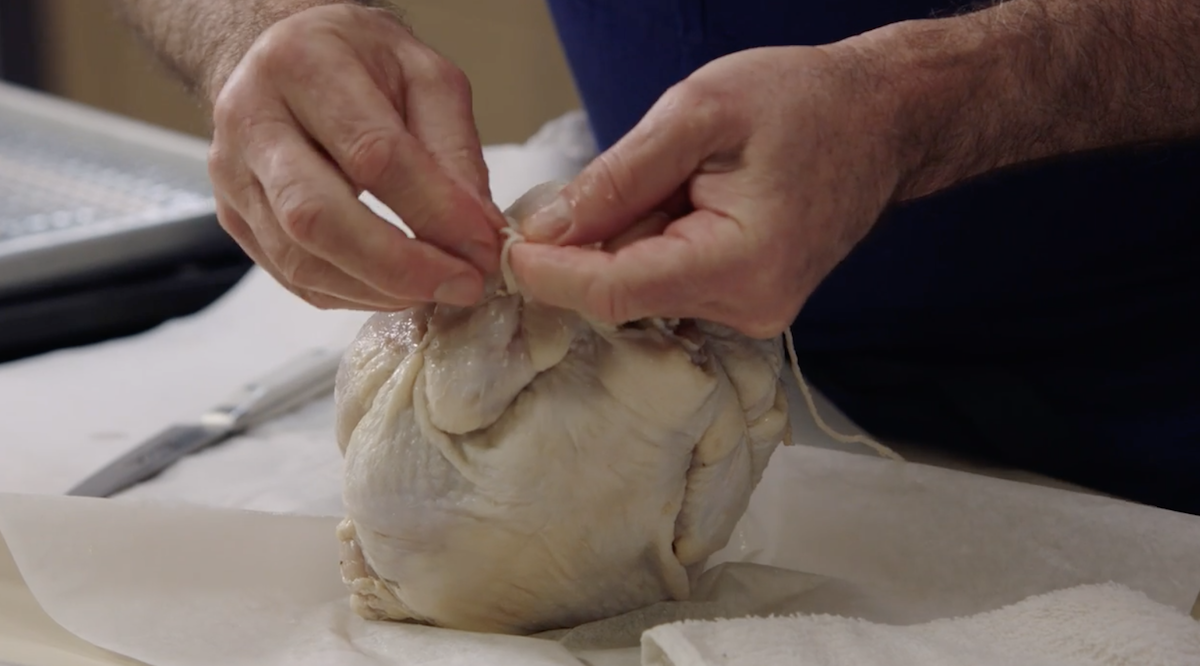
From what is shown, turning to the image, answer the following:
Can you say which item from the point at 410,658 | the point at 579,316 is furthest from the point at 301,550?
the point at 579,316

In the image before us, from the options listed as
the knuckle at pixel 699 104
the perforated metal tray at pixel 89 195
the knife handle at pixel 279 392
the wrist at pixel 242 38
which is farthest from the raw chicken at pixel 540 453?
the perforated metal tray at pixel 89 195

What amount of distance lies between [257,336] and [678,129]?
867 mm

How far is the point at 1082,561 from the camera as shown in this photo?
34.1 inches

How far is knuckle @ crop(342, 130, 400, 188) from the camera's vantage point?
653 mm

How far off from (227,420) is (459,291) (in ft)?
1.78

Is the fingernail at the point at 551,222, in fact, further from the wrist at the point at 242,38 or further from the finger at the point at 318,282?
the wrist at the point at 242,38

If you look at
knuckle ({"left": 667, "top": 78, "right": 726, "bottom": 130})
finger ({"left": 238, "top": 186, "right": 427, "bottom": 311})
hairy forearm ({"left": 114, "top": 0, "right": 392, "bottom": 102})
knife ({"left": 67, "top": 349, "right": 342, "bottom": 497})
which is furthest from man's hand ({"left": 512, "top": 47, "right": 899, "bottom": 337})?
knife ({"left": 67, "top": 349, "right": 342, "bottom": 497})

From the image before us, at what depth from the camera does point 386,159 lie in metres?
0.65

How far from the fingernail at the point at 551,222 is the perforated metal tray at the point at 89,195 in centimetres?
92

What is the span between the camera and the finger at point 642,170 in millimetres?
606

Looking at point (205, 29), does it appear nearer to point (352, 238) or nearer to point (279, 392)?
point (279, 392)

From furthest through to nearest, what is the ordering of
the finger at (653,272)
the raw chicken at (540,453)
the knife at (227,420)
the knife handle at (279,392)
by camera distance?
1. the knife handle at (279,392)
2. the knife at (227,420)
3. the raw chicken at (540,453)
4. the finger at (653,272)

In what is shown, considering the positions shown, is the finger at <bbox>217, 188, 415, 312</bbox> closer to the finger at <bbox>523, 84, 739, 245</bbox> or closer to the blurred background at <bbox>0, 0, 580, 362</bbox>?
the finger at <bbox>523, 84, 739, 245</bbox>

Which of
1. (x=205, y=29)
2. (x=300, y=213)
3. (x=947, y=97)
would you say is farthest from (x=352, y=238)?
(x=205, y=29)
